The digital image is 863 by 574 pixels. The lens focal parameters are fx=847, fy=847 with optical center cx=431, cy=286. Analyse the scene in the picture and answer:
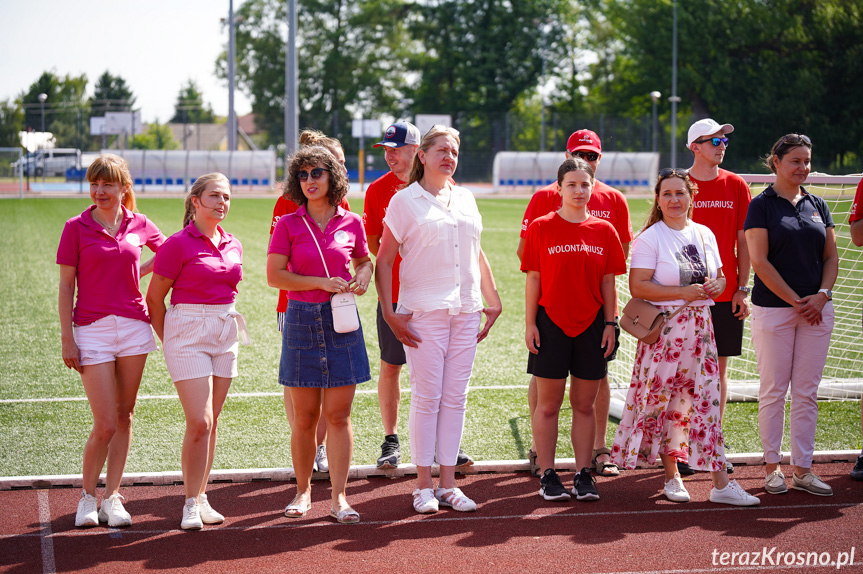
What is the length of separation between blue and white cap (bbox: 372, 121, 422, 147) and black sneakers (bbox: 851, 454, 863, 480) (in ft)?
11.6

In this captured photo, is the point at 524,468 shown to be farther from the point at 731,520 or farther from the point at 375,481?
the point at 731,520

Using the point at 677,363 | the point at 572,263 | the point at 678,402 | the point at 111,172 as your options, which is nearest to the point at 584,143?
the point at 572,263

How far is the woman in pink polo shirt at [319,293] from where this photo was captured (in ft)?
15.0

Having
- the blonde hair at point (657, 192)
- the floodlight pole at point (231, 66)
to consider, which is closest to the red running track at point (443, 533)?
the blonde hair at point (657, 192)

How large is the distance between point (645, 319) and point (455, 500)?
1.54m

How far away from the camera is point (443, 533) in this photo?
4562mm

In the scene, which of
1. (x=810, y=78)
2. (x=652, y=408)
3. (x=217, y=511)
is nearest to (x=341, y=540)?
(x=217, y=511)

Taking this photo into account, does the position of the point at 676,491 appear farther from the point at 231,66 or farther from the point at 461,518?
the point at 231,66

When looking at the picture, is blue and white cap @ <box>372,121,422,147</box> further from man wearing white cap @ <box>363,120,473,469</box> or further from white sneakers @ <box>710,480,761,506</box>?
white sneakers @ <box>710,480,761,506</box>

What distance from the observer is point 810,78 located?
48.2m

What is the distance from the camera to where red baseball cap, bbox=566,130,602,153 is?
5512mm

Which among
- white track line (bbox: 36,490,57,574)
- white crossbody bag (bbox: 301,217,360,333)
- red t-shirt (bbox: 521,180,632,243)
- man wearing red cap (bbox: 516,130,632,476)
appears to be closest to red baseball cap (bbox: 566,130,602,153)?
man wearing red cap (bbox: 516,130,632,476)

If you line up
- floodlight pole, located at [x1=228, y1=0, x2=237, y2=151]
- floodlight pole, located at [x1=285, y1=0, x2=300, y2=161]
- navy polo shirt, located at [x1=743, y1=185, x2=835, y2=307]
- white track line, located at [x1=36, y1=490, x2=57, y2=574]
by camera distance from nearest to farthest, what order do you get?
white track line, located at [x1=36, y1=490, x2=57, y2=574] < navy polo shirt, located at [x1=743, y1=185, x2=835, y2=307] < floodlight pole, located at [x1=285, y1=0, x2=300, y2=161] < floodlight pole, located at [x1=228, y1=0, x2=237, y2=151]

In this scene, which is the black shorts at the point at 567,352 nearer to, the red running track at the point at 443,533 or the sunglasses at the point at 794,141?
the red running track at the point at 443,533
